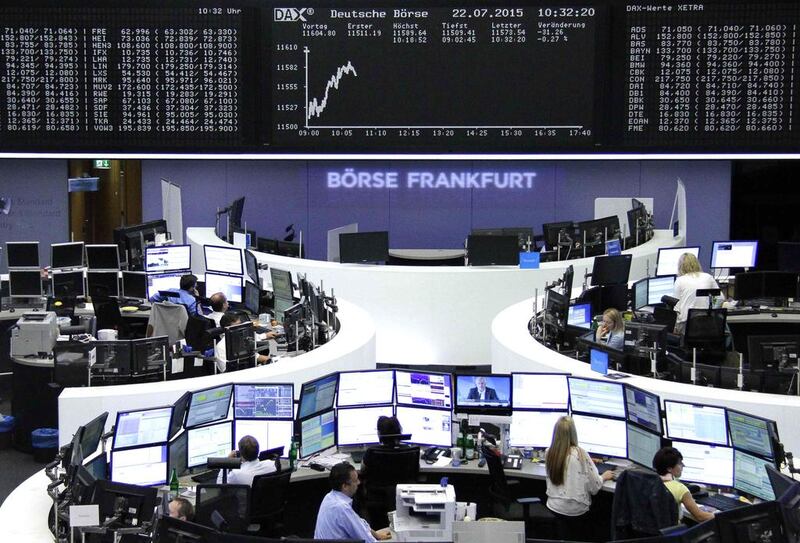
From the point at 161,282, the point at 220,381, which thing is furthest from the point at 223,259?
the point at 220,381

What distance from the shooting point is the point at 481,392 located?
736cm

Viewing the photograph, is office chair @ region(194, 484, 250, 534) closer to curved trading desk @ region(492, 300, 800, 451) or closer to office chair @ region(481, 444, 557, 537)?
office chair @ region(481, 444, 557, 537)

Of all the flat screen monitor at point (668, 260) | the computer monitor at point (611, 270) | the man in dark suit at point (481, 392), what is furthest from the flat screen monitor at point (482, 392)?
the flat screen monitor at point (668, 260)

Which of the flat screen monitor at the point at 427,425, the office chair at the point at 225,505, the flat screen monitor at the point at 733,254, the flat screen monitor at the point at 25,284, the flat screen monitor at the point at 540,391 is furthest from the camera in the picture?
the flat screen monitor at the point at 733,254

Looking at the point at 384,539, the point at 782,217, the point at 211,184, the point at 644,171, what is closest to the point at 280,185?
the point at 211,184

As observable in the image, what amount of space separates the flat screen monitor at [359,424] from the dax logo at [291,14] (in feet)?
8.36

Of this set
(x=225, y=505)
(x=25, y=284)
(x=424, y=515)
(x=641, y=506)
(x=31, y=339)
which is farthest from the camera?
(x=25, y=284)

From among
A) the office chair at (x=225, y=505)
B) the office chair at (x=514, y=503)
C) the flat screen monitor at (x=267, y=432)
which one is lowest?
the office chair at (x=514, y=503)

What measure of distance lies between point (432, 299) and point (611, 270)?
189cm

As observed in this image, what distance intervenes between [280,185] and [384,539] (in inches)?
438

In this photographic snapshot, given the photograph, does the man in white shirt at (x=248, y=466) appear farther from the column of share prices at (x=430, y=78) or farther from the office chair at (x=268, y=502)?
the column of share prices at (x=430, y=78)

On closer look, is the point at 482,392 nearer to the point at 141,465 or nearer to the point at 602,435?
the point at 602,435

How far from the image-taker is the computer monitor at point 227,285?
11.4m

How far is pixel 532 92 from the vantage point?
7.18 m
